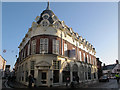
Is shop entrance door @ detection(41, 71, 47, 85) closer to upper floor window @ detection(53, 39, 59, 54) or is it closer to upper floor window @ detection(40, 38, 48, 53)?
upper floor window @ detection(40, 38, 48, 53)

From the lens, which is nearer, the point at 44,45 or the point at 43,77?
the point at 43,77

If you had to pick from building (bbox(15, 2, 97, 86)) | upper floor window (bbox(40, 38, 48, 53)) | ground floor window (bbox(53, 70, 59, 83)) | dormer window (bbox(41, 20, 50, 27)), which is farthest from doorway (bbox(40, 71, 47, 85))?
dormer window (bbox(41, 20, 50, 27))

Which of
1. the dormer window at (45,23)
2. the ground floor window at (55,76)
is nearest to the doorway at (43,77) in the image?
the ground floor window at (55,76)

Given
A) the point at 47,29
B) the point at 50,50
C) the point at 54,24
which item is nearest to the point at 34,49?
the point at 50,50

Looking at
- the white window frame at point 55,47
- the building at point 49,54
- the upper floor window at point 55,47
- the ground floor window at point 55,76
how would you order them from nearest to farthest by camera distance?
the building at point 49,54 → the ground floor window at point 55,76 → the white window frame at point 55,47 → the upper floor window at point 55,47

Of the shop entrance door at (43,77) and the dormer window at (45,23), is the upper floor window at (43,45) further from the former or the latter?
the shop entrance door at (43,77)

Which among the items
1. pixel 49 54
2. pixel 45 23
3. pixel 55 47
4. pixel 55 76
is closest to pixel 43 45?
pixel 49 54

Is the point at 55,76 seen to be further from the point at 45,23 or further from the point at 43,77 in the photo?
the point at 45,23

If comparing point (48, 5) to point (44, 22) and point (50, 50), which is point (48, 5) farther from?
point (50, 50)

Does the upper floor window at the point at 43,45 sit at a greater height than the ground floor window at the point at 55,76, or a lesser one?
greater

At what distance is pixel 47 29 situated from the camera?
58.3 ft

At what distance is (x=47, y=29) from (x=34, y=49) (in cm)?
401

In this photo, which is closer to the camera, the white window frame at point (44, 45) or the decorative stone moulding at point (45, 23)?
the white window frame at point (44, 45)

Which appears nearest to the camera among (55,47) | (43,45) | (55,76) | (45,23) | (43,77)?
(43,77)
